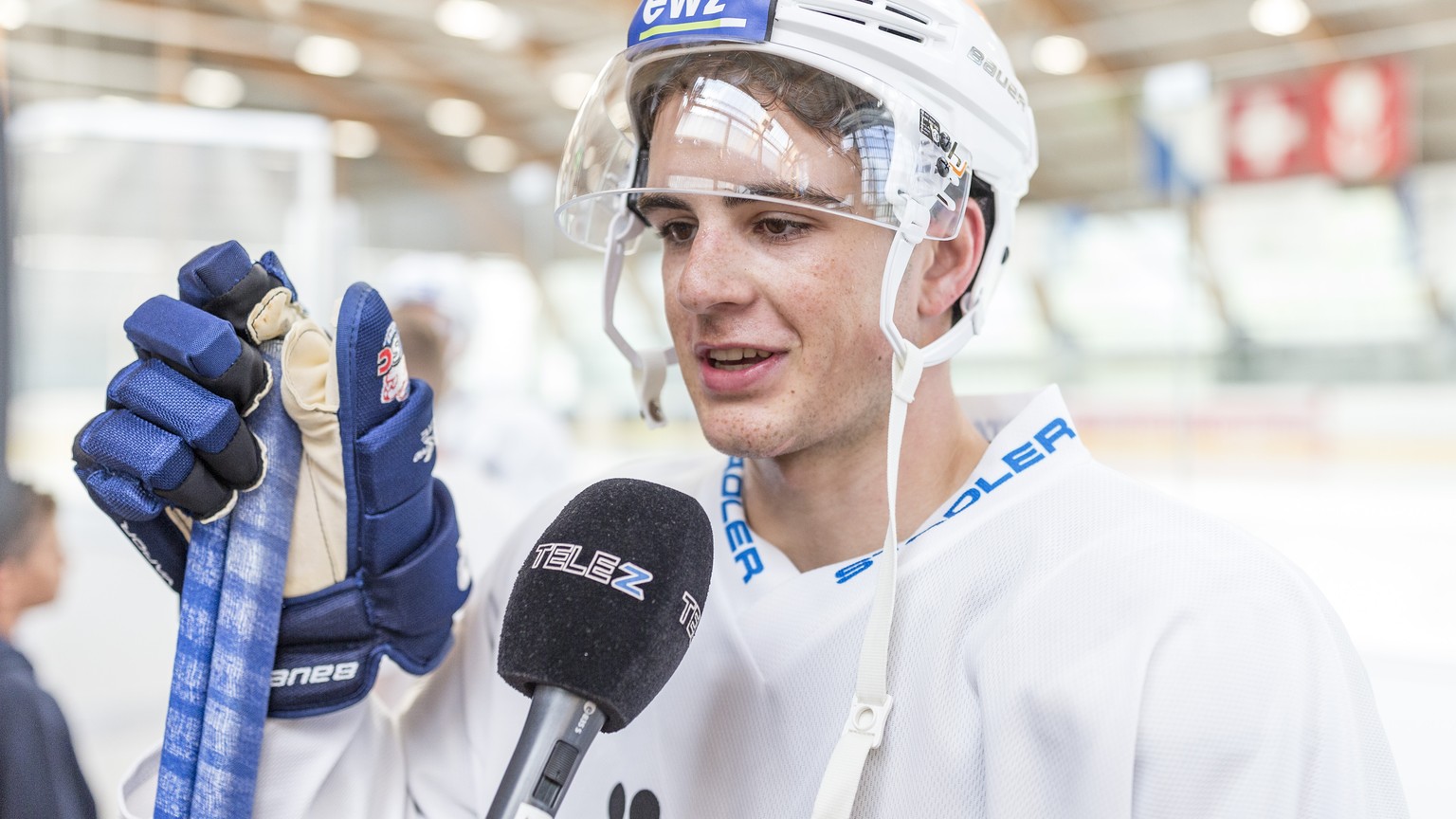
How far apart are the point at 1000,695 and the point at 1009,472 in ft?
0.76

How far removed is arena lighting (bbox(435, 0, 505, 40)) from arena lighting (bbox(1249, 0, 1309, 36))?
430 centimetres

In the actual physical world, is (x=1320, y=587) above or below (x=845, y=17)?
below

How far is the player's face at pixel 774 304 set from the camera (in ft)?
3.40

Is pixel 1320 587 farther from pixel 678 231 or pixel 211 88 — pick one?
pixel 211 88

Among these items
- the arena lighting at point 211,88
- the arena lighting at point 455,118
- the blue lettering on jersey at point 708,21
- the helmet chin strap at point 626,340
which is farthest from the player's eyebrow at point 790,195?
the arena lighting at point 455,118

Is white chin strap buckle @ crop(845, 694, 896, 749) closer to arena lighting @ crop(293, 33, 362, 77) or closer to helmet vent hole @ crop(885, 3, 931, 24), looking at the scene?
helmet vent hole @ crop(885, 3, 931, 24)

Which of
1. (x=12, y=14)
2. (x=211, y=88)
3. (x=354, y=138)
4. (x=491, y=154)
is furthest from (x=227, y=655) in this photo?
(x=491, y=154)

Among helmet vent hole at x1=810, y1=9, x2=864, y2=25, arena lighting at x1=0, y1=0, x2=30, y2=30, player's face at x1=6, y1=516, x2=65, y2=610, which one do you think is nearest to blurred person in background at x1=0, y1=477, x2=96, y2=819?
player's face at x1=6, y1=516, x2=65, y2=610

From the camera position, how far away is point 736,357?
1.08m

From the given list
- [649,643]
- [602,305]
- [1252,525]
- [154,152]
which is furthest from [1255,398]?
[649,643]

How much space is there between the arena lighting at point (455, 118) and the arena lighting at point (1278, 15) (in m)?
4.56

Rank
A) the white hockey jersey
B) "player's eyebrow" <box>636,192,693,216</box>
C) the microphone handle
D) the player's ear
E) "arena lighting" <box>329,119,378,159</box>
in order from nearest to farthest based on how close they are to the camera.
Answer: the microphone handle
the white hockey jersey
"player's eyebrow" <box>636,192,693,216</box>
the player's ear
"arena lighting" <box>329,119,378,159</box>

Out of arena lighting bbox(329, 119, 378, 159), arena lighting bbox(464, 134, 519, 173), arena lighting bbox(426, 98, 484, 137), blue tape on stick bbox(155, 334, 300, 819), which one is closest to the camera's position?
blue tape on stick bbox(155, 334, 300, 819)

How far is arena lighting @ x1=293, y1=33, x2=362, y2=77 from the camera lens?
5.53 meters
